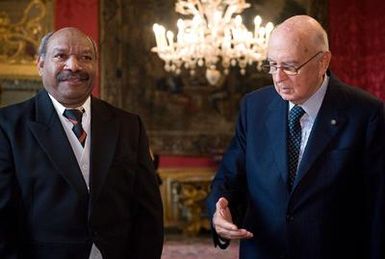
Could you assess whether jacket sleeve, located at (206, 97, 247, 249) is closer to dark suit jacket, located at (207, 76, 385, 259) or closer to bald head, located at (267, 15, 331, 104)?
dark suit jacket, located at (207, 76, 385, 259)

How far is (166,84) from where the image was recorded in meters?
8.01

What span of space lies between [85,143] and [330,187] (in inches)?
38.0

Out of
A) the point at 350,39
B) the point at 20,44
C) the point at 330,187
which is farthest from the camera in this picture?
the point at 350,39

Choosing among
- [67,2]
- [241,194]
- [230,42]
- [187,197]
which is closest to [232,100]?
[187,197]

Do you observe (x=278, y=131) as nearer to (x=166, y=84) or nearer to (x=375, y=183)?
(x=375, y=183)

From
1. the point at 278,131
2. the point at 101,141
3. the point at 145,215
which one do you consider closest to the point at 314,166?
the point at 278,131

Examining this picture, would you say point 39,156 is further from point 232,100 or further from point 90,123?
point 232,100

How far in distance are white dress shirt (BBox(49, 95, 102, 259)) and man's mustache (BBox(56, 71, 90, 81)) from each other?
0.41 feet

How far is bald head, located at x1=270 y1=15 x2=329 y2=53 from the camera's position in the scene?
2.23m

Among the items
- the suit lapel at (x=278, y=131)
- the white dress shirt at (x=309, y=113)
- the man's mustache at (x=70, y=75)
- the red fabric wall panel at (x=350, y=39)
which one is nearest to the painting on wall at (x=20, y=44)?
the red fabric wall panel at (x=350, y=39)

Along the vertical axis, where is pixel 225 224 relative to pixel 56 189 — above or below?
below

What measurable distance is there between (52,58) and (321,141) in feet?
3.54

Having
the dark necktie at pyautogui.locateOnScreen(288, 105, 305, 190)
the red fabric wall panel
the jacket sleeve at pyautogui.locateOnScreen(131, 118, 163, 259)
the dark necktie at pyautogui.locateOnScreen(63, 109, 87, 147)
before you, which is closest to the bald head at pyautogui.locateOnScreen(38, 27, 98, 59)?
the dark necktie at pyautogui.locateOnScreen(63, 109, 87, 147)

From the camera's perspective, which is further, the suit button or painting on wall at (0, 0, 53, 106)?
painting on wall at (0, 0, 53, 106)
